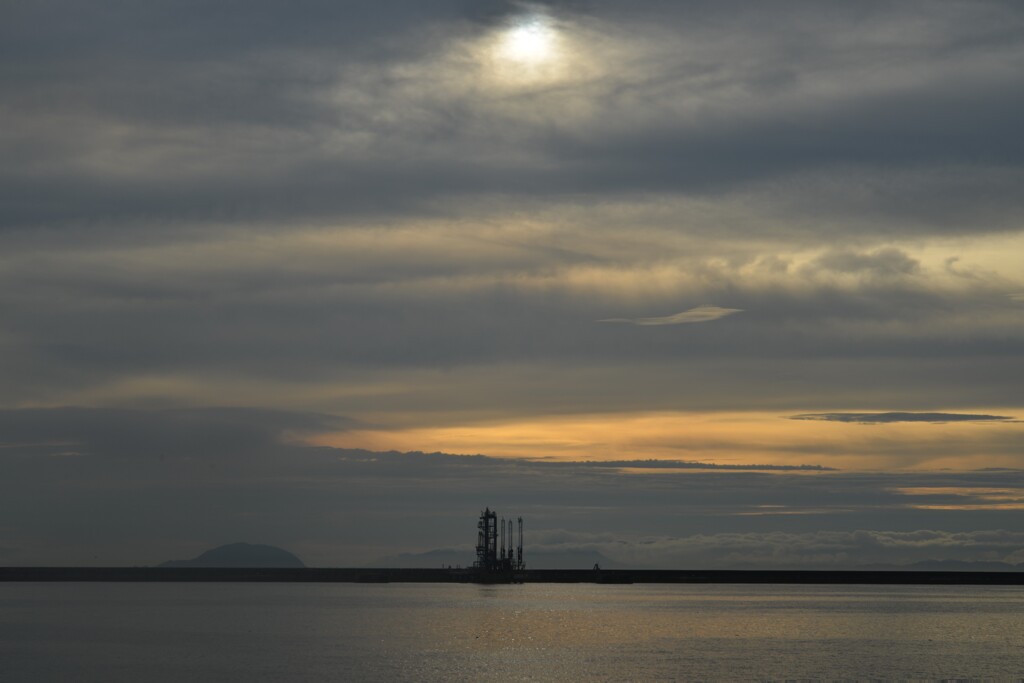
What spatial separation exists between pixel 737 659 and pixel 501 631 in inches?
1533

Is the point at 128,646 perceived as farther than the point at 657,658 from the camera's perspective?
Yes

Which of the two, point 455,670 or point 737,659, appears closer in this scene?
point 455,670

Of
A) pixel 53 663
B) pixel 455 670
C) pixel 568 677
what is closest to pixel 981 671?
pixel 568 677

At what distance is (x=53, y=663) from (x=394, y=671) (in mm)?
28160

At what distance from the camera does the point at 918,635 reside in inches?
5315

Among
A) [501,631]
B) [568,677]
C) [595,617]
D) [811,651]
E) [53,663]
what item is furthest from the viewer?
[595,617]

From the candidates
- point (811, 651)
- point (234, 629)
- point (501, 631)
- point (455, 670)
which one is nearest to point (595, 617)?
point (501, 631)

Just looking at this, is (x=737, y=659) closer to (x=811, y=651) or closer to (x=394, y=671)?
(x=811, y=651)

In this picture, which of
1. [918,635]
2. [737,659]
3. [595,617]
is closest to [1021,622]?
[918,635]

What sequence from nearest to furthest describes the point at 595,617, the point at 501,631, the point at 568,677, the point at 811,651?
the point at 568,677 → the point at 811,651 → the point at 501,631 → the point at 595,617

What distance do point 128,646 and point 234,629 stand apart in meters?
27.2

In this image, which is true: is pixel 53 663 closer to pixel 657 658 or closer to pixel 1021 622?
pixel 657 658

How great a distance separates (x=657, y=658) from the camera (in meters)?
100

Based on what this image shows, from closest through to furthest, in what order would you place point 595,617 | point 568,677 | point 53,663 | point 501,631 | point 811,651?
point 568,677
point 53,663
point 811,651
point 501,631
point 595,617
